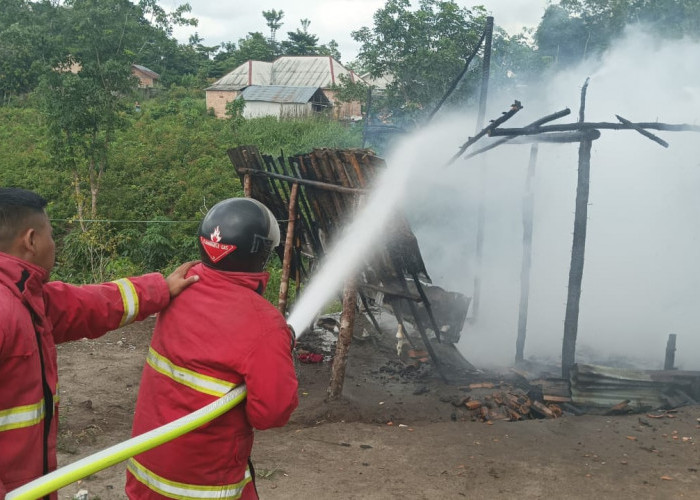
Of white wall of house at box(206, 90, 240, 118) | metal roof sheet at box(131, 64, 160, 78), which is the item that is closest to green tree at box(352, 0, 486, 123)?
white wall of house at box(206, 90, 240, 118)

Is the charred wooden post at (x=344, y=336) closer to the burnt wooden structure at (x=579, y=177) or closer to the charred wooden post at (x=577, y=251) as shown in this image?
the burnt wooden structure at (x=579, y=177)

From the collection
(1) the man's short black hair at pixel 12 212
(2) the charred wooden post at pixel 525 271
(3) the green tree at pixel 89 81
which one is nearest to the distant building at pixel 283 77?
(3) the green tree at pixel 89 81

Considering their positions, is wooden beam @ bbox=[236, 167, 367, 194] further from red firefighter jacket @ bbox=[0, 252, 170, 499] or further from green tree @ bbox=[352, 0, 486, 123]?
green tree @ bbox=[352, 0, 486, 123]

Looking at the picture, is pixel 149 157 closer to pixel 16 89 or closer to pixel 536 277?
pixel 536 277

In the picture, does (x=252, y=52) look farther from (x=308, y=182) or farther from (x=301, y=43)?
(x=308, y=182)

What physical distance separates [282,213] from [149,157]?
12.0 metres

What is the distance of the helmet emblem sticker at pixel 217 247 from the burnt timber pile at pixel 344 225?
13.6 ft

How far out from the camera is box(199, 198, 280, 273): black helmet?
8.01 feet

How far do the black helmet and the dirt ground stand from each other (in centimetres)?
289

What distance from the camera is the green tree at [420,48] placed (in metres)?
21.4

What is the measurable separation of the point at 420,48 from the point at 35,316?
68.7 feet

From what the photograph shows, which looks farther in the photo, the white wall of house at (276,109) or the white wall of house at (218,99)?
the white wall of house at (218,99)

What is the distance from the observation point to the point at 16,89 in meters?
30.1

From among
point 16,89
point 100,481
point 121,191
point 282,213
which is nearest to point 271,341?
point 100,481
